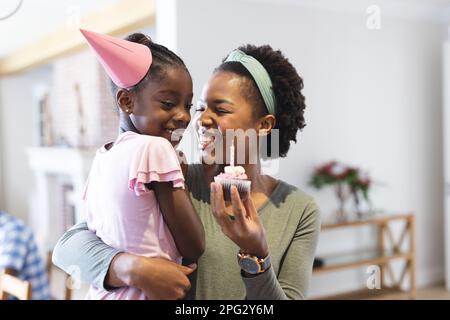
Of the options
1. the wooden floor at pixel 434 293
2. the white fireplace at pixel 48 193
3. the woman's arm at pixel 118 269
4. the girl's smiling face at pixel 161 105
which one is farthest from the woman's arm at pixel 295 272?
the white fireplace at pixel 48 193

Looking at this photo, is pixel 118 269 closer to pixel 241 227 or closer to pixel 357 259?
pixel 241 227

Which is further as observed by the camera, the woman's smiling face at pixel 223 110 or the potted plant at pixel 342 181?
the potted plant at pixel 342 181

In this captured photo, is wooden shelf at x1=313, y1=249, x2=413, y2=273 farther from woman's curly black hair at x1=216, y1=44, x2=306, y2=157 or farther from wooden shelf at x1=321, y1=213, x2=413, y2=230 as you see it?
woman's curly black hair at x1=216, y1=44, x2=306, y2=157

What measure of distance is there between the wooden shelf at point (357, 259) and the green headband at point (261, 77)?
357 millimetres

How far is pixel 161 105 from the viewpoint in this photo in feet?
2.29

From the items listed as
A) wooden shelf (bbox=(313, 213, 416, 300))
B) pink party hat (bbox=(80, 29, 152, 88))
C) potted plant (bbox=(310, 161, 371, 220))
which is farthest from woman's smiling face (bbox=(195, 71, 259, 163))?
wooden shelf (bbox=(313, 213, 416, 300))

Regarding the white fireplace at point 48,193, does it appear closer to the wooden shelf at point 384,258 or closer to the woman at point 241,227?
the woman at point 241,227

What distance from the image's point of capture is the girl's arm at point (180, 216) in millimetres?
689

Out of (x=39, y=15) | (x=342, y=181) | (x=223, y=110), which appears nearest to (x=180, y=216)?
(x=223, y=110)

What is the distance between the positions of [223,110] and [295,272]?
27 cm

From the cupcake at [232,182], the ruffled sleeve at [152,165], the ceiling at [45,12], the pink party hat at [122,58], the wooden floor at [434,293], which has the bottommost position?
the wooden floor at [434,293]

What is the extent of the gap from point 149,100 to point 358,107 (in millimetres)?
462

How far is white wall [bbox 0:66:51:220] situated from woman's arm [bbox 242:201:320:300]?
0.70 metres

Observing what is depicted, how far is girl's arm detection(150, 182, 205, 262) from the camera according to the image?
0.69m
